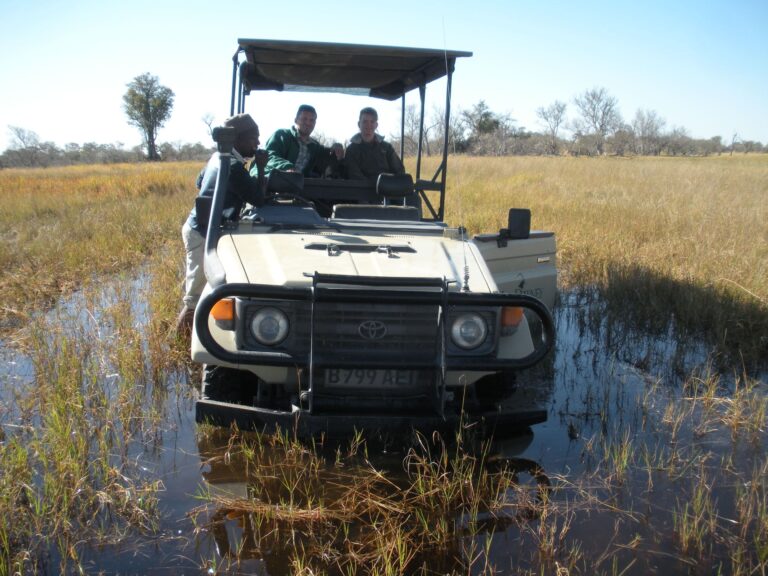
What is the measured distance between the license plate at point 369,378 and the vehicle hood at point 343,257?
0.45 meters

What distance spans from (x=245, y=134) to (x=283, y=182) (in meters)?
0.42

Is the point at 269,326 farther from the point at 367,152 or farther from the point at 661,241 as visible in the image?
the point at 661,241

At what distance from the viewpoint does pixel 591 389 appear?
4586 millimetres

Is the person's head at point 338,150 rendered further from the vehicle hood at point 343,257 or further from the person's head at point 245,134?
the vehicle hood at point 343,257

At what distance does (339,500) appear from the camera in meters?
3.06

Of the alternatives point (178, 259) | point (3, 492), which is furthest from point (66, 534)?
point (178, 259)

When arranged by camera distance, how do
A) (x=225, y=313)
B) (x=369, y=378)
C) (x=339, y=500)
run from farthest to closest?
(x=369, y=378)
(x=225, y=313)
(x=339, y=500)

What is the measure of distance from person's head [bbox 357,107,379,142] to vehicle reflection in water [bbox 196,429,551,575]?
10.1 ft

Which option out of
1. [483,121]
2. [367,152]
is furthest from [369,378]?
A: [483,121]

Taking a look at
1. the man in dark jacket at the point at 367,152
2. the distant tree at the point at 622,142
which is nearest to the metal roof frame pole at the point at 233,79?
the man in dark jacket at the point at 367,152

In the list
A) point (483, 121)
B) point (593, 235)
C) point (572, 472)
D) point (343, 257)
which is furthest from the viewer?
point (483, 121)

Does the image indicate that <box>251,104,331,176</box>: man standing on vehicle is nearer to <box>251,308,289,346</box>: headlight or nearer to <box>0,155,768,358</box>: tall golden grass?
<box>0,155,768,358</box>: tall golden grass

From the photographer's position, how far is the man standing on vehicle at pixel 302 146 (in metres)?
5.79

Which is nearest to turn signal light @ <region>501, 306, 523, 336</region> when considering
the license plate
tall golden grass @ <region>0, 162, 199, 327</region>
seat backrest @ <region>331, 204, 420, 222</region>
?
the license plate
